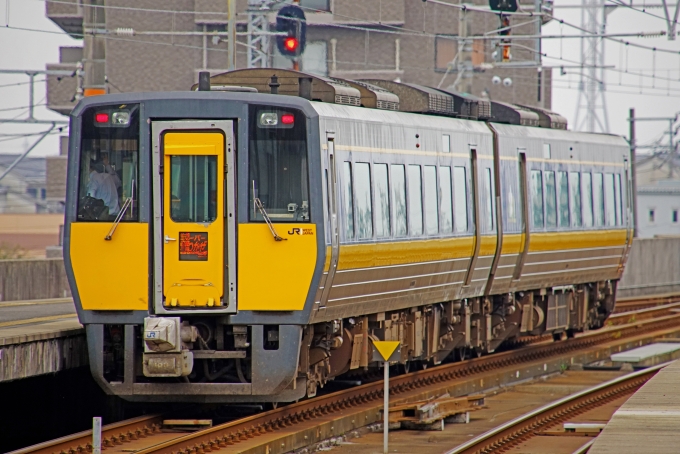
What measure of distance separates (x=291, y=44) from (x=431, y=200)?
24.6 feet

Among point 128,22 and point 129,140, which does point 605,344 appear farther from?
point 128,22

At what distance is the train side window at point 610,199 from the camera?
72.7ft

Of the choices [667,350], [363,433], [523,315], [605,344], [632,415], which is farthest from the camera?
[605,344]

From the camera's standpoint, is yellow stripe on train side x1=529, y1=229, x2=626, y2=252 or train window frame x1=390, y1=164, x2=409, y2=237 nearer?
train window frame x1=390, y1=164, x2=409, y2=237

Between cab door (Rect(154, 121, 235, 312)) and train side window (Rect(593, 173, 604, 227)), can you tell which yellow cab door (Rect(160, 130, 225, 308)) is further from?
train side window (Rect(593, 173, 604, 227))

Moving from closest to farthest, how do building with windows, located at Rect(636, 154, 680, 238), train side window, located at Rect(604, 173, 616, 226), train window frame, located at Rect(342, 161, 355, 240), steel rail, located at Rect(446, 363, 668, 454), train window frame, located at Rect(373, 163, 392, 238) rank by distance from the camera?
steel rail, located at Rect(446, 363, 668, 454) < train window frame, located at Rect(342, 161, 355, 240) < train window frame, located at Rect(373, 163, 392, 238) < train side window, located at Rect(604, 173, 616, 226) < building with windows, located at Rect(636, 154, 680, 238)

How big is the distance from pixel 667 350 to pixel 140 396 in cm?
1196

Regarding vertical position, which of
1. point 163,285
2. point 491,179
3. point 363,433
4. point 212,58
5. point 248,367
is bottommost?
point 363,433

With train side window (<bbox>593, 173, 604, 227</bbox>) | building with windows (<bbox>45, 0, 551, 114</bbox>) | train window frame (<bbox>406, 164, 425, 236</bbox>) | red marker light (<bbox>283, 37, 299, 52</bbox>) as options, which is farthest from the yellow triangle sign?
building with windows (<bbox>45, 0, 551, 114</bbox>)

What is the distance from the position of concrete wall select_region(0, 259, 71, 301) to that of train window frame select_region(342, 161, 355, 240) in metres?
7.91

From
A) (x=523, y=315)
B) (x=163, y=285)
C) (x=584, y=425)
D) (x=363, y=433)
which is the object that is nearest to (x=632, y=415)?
(x=584, y=425)

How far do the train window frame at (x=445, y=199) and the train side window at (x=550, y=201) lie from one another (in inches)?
153

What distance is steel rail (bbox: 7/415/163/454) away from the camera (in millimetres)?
10547

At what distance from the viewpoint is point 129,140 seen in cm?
1225
